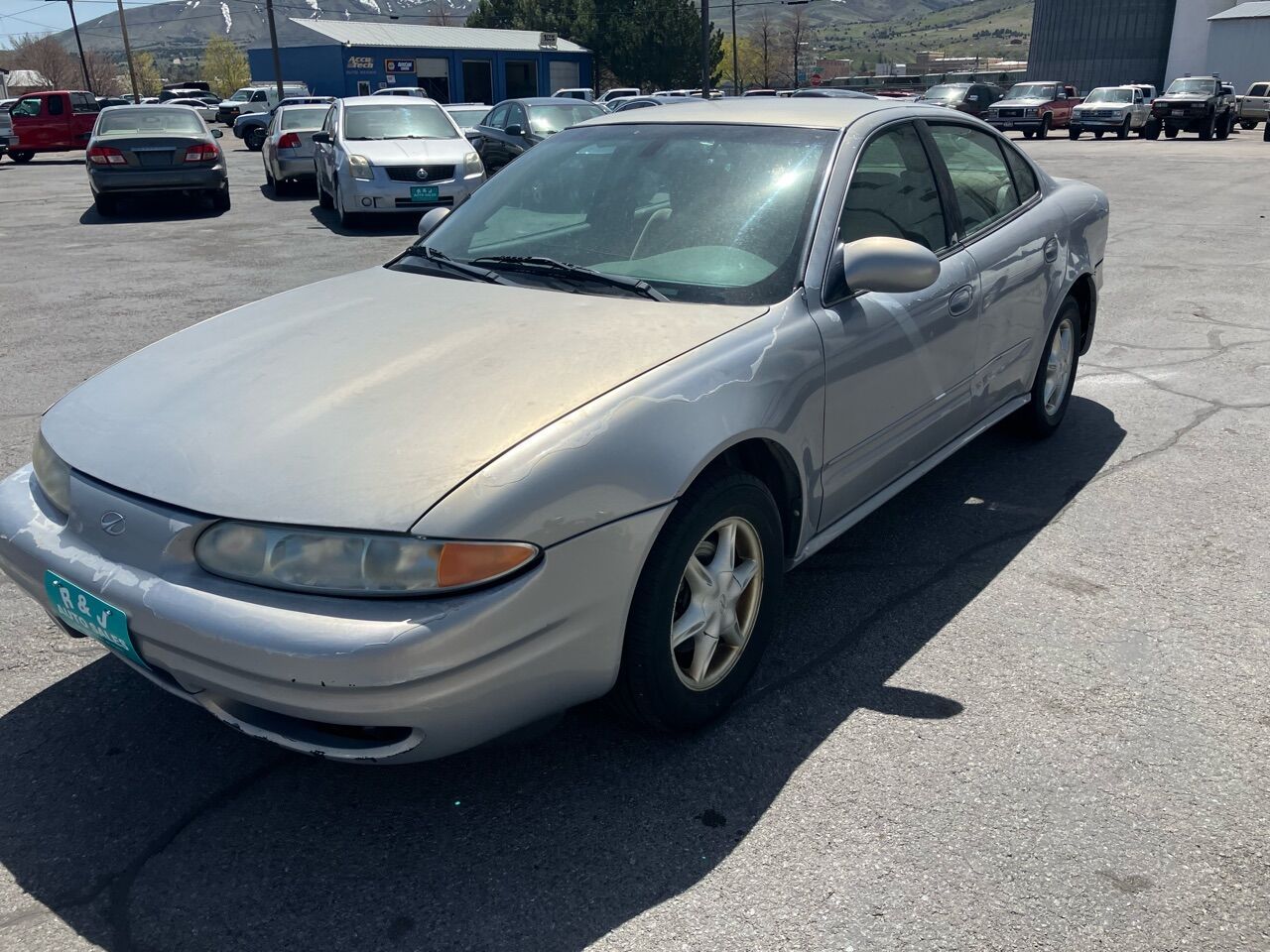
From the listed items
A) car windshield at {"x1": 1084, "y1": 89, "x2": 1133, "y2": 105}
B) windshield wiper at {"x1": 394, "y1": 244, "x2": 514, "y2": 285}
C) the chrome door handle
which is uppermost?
windshield wiper at {"x1": 394, "y1": 244, "x2": 514, "y2": 285}

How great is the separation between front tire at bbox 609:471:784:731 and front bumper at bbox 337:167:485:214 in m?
10.4

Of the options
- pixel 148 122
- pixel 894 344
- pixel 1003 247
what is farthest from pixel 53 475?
pixel 148 122

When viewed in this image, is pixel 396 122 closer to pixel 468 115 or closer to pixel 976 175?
pixel 468 115

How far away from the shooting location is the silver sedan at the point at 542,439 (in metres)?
2.19

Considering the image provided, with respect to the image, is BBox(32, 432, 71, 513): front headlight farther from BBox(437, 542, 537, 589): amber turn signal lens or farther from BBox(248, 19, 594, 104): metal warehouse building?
BBox(248, 19, 594, 104): metal warehouse building

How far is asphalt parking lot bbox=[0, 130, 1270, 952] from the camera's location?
221cm

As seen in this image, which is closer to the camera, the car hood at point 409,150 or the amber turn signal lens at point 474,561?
the amber turn signal lens at point 474,561

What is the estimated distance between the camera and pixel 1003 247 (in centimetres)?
409

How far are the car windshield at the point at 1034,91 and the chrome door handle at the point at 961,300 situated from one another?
117 ft

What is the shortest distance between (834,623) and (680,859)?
1221 millimetres

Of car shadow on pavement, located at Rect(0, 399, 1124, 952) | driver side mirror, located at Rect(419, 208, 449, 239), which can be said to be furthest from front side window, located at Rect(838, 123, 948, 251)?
driver side mirror, located at Rect(419, 208, 449, 239)

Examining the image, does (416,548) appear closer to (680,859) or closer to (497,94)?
(680,859)

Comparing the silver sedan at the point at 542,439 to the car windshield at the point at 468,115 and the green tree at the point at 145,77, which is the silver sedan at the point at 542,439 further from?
the green tree at the point at 145,77

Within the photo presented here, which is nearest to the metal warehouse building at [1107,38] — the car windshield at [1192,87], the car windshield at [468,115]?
the car windshield at [1192,87]
